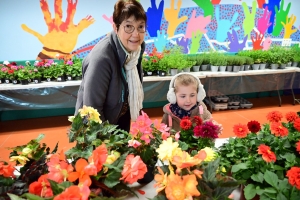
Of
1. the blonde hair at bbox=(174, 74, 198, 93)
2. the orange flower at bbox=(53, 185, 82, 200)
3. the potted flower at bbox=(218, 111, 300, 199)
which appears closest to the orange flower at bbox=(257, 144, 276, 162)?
the potted flower at bbox=(218, 111, 300, 199)

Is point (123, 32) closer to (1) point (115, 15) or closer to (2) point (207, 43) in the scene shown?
(1) point (115, 15)

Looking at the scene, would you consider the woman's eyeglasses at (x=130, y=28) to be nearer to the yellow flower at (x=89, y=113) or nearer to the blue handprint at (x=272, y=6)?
the yellow flower at (x=89, y=113)

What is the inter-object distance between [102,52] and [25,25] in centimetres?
348

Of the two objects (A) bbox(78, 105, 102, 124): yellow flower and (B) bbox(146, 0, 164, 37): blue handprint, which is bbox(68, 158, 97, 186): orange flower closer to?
(A) bbox(78, 105, 102, 124): yellow flower

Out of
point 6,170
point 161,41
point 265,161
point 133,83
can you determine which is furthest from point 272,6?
point 6,170

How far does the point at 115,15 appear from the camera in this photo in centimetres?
166

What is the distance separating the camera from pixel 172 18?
Answer: 5215 millimetres

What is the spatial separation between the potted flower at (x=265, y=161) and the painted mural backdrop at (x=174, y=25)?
4063 millimetres

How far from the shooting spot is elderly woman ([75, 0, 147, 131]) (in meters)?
1.63

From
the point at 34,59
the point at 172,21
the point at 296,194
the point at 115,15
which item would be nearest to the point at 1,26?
the point at 34,59

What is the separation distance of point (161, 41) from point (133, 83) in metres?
3.51

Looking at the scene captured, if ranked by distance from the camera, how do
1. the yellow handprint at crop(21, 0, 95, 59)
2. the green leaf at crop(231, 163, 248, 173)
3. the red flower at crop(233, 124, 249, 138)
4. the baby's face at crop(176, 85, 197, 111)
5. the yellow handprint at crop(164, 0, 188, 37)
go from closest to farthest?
the green leaf at crop(231, 163, 248, 173), the red flower at crop(233, 124, 249, 138), the baby's face at crop(176, 85, 197, 111), the yellow handprint at crop(21, 0, 95, 59), the yellow handprint at crop(164, 0, 188, 37)

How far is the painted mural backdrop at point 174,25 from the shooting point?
452cm

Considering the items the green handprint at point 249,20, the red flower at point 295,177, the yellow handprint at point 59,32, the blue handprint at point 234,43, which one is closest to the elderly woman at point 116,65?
the red flower at point 295,177
